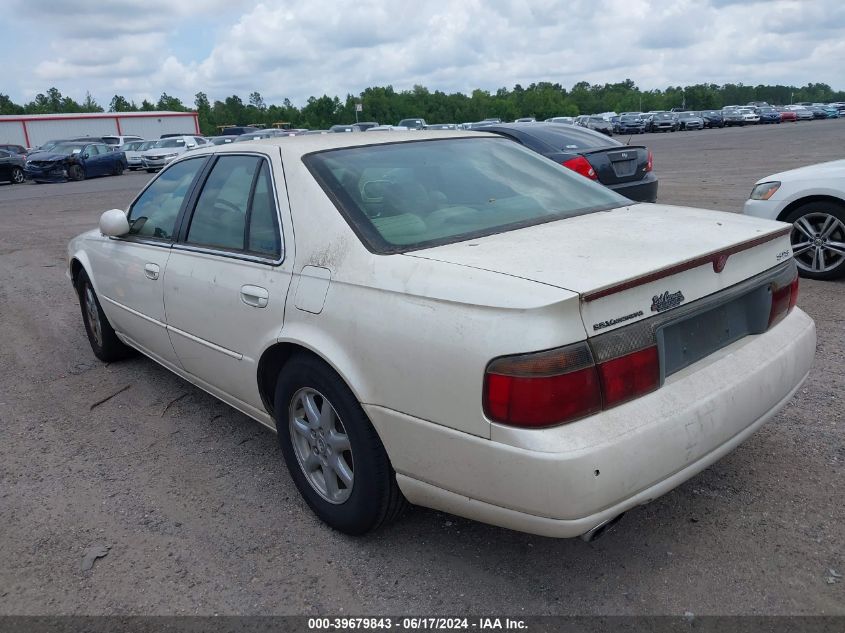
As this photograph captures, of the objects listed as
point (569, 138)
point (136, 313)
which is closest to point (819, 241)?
point (569, 138)

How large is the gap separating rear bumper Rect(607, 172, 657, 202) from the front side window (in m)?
5.58

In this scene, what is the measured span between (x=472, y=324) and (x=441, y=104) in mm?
113843

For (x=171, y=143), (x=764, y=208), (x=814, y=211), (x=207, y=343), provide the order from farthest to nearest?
(x=171, y=143), (x=764, y=208), (x=814, y=211), (x=207, y=343)

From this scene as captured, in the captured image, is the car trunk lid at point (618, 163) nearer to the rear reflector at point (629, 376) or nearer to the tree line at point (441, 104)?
the rear reflector at point (629, 376)

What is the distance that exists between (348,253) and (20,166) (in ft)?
99.1

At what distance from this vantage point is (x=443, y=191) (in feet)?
10.5

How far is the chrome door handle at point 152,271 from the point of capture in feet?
12.9

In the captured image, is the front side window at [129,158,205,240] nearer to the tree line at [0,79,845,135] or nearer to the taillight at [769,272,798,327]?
the taillight at [769,272,798,327]

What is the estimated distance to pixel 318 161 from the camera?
3.15m

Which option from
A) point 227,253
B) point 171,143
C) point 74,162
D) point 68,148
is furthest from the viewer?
point 171,143

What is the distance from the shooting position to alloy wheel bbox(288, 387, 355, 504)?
2.85 m

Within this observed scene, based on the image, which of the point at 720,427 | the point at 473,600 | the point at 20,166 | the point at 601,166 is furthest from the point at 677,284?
the point at 20,166

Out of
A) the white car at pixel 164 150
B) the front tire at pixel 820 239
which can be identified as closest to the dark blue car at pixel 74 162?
the white car at pixel 164 150

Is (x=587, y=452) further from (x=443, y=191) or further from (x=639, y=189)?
(x=639, y=189)
